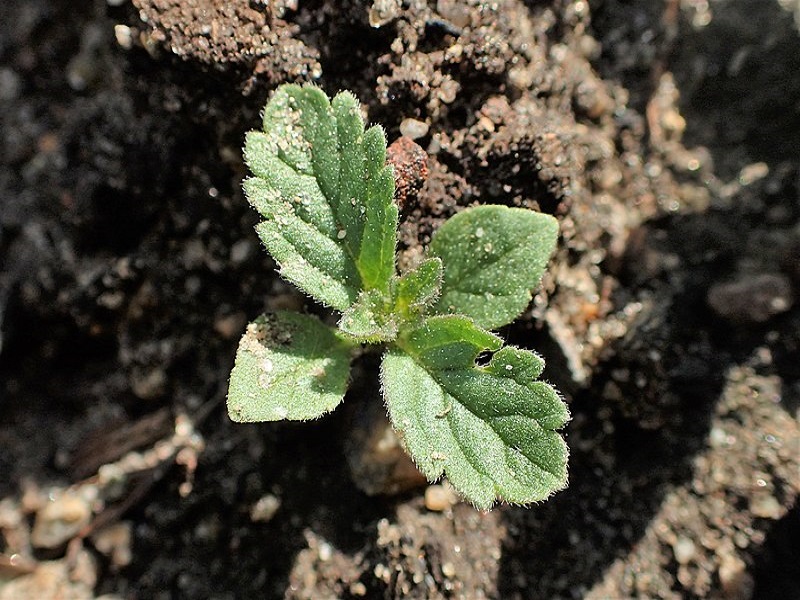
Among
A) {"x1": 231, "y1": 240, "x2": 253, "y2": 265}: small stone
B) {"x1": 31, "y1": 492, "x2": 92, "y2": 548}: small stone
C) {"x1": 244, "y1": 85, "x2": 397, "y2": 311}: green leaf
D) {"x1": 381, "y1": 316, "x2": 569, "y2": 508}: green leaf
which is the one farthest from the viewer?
{"x1": 31, "y1": 492, "x2": 92, "y2": 548}: small stone

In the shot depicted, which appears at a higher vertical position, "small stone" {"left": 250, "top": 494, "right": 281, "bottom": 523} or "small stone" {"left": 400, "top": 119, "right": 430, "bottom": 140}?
"small stone" {"left": 400, "top": 119, "right": 430, "bottom": 140}

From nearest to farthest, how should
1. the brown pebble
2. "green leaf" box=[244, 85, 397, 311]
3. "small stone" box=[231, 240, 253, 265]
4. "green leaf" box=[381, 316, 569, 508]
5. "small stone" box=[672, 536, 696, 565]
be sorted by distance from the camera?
"green leaf" box=[381, 316, 569, 508] → "green leaf" box=[244, 85, 397, 311] → the brown pebble → "small stone" box=[672, 536, 696, 565] → "small stone" box=[231, 240, 253, 265]

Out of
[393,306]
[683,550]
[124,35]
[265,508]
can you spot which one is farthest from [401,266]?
[683,550]

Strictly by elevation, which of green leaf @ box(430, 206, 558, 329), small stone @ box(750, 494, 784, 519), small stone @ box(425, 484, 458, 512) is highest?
green leaf @ box(430, 206, 558, 329)

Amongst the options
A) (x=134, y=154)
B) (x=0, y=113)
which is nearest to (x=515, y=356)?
(x=134, y=154)

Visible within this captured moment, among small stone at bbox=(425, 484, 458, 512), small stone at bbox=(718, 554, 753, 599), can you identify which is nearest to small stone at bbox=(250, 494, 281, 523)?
small stone at bbox=(425, 484, 458, 512)

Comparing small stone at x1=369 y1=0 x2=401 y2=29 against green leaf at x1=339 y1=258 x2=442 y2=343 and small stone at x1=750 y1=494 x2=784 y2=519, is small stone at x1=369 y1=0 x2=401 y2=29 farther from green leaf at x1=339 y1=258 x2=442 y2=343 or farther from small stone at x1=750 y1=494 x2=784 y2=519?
small stone at x1=750 y1=494 x2=784 y2=519

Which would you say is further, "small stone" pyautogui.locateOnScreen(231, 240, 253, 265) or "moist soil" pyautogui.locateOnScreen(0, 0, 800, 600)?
"small stone" pyautogui.locateOnScreen(231, 240, 253, 265)

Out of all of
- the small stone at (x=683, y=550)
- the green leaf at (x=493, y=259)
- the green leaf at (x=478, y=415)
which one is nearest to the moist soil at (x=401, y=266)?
the small stone at (x=683, y=550)
